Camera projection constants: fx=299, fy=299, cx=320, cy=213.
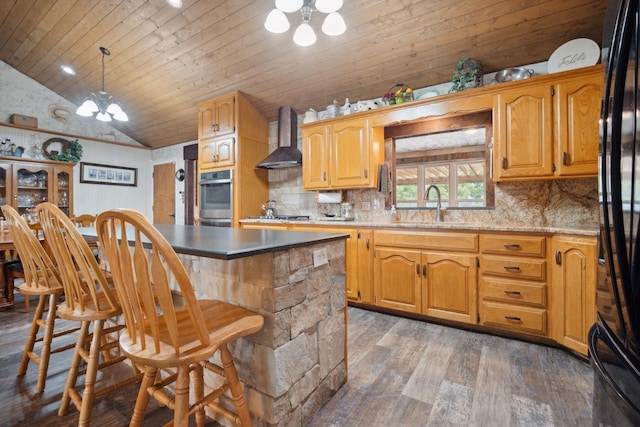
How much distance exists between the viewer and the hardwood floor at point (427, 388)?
4.68 feet

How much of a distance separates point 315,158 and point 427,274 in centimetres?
184

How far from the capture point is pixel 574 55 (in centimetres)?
232

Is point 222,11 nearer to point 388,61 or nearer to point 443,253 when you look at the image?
point 388,61

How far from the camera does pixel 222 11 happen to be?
9.75ft

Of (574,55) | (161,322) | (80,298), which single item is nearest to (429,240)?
(574,55)

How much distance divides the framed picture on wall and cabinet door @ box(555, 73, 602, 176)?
6887 mm

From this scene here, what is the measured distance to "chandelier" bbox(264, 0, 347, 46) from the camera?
1799mm

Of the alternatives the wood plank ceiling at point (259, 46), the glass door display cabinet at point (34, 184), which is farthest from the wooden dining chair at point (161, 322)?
the glass door display cabinet at point (34, 184)

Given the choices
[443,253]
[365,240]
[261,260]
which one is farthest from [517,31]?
[261,260]

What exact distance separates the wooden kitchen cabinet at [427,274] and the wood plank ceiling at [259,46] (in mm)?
1737

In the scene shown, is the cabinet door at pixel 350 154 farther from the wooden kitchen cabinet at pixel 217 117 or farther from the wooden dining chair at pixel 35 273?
the wooden dining chair at pixel 35 273

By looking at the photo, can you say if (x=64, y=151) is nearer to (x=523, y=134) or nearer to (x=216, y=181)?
(x=216, y=181)

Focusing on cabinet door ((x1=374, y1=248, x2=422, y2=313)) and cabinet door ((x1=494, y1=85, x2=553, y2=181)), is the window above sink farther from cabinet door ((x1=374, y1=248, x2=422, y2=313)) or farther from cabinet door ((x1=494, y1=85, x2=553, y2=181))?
cabinet door ((x1=374, y1=248, x2=422, y2=313))

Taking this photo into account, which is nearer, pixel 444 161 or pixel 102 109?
pixel 444 161
